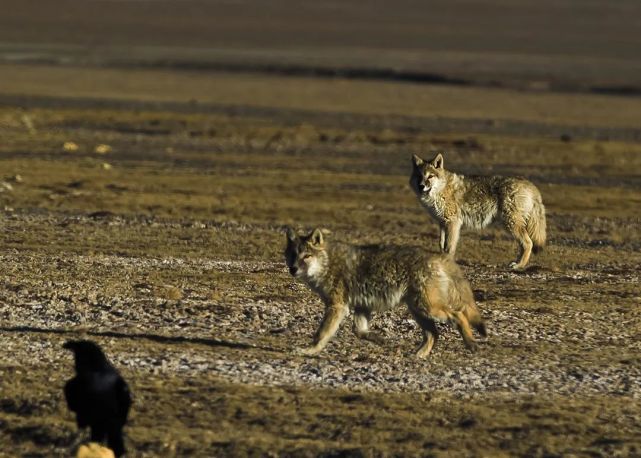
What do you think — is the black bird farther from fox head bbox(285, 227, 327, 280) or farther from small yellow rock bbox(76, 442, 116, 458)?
fox head bbox(285, 227, 327, 280)

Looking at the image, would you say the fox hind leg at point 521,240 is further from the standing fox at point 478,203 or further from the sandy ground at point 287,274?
the sandy ground at point 287,274

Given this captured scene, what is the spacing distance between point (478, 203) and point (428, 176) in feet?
2.33

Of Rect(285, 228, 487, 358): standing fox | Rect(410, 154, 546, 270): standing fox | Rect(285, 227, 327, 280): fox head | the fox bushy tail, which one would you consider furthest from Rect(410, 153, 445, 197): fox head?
Rect(285, 227, 327, 280): fox head

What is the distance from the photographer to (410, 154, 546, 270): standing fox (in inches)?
706

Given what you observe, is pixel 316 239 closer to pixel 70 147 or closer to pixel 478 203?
pixel 478 203

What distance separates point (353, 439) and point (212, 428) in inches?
36.9

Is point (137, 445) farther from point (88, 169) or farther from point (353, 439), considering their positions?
point (88, 169)

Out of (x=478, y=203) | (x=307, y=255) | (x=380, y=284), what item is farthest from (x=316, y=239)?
(x=478, y=203)

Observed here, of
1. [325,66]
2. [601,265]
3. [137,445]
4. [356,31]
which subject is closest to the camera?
[137,445]

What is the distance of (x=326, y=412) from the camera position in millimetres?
10773

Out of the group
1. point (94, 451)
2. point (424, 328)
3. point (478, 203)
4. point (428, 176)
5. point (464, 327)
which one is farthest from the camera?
point (478, 203)

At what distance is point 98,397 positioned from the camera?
9109mm

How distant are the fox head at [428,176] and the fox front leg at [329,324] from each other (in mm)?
5664

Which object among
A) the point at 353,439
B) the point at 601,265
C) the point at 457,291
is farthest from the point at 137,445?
the point at 601,265
